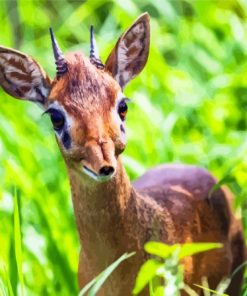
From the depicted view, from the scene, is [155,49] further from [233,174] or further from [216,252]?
[216,252]

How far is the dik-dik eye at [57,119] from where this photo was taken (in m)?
3.18

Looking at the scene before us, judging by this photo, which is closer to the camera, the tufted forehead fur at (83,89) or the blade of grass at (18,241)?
the tufted forehead fur at (83,89)

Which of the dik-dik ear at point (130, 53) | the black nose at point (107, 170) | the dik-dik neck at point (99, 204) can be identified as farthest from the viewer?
the dik-dik ear at point (130, 53)

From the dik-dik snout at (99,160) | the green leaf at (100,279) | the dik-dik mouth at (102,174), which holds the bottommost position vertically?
the green leaf at (100,279)

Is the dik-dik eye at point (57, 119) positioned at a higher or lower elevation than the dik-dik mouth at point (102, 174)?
higher

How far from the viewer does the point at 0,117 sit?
15.0 feet

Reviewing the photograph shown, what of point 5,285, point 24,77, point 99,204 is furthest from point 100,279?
point 24,77

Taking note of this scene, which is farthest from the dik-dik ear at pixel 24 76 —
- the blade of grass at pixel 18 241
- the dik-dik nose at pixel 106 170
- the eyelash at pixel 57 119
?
the dik-dik nose at pixel 106 170

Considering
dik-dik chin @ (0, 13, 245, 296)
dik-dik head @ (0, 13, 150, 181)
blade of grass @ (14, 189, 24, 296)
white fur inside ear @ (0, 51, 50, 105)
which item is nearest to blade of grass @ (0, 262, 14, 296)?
blade of grass @ (14, 189, 24, 296)

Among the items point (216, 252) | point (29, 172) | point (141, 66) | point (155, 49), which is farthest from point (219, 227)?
point (155, 49)

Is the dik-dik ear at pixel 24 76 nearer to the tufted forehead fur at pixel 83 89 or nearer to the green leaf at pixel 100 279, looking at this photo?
the tufted forehead fur at pixel 83 89

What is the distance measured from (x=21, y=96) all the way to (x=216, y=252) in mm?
782

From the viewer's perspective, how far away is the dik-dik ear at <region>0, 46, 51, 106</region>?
11.1 ft

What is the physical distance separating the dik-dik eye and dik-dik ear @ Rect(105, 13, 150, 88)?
0.86ft
